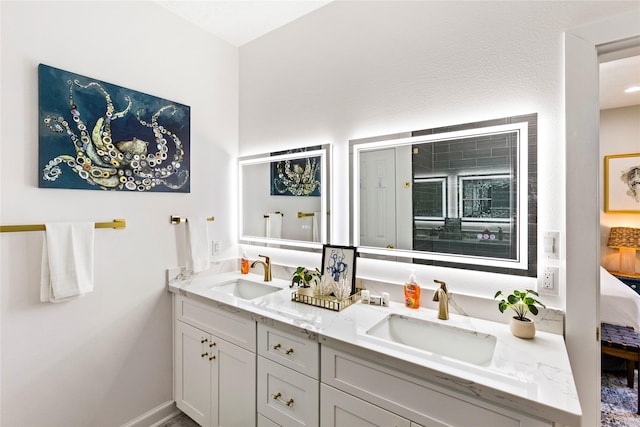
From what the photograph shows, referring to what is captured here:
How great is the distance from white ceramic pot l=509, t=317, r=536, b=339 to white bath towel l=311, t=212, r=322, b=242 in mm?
1148

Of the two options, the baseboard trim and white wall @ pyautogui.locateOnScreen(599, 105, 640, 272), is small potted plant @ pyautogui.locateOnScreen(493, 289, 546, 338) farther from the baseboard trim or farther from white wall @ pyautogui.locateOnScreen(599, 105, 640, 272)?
white wall @ pyautogui.locateOnScreen(599, 105, 640, 272)

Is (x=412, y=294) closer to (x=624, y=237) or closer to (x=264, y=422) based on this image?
(x=264, y=422)

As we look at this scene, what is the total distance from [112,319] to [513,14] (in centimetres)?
263

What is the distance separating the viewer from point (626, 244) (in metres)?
3.06

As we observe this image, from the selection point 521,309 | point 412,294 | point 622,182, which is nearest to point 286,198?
point 412,294

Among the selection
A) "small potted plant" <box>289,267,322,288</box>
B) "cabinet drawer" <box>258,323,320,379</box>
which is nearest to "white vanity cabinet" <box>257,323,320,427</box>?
"cabinet drawer" <box>258,323,320,379</box>

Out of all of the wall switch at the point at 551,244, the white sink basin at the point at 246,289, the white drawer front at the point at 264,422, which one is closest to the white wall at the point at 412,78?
the wall switch at the point at 551,244

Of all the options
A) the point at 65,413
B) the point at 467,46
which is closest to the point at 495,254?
the point at 467,46

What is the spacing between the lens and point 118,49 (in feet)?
5.70

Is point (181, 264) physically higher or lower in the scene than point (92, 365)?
higher

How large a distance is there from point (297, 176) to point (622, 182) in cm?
351

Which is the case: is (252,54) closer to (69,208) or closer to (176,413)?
(69,208)

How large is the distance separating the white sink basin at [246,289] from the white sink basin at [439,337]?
0.82 m

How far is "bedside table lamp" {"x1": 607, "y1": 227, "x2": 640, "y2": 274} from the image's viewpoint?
3039 mm
